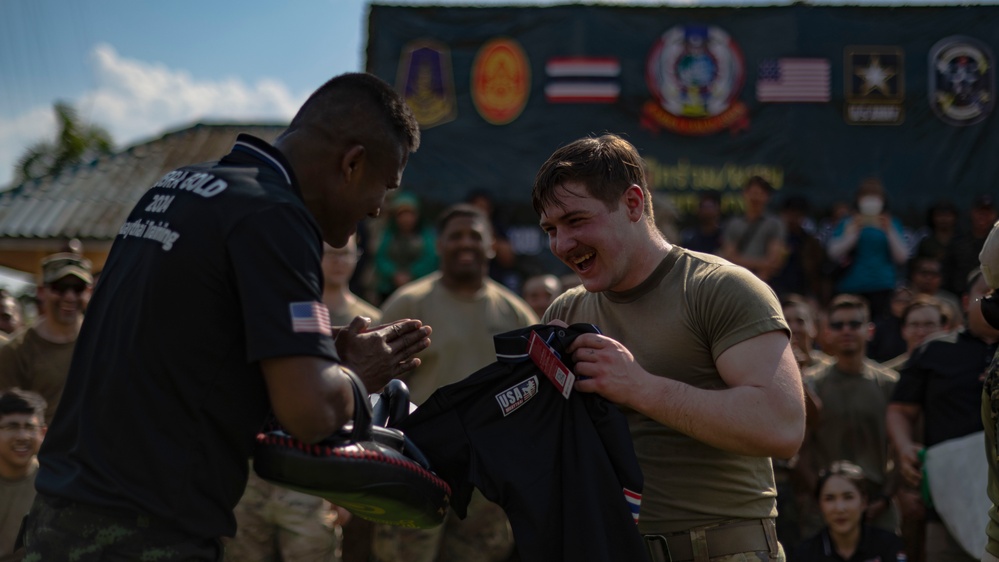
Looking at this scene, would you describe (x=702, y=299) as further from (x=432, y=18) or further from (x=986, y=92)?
(x=986, y=92)

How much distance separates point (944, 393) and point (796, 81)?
6.78 m

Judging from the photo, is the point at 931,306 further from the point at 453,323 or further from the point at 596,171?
the point at 596,171

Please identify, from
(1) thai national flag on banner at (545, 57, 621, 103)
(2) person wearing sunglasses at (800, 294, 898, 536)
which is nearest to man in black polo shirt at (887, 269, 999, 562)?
(2) person wearing sunglasses at (800, 294, 898, 536)

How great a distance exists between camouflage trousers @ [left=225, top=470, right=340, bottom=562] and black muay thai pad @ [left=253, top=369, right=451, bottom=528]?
3.37 meters

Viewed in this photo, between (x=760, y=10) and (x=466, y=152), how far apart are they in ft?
13.4

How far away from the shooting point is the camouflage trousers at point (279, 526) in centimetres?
643

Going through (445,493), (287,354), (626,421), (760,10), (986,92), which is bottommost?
(445,493)

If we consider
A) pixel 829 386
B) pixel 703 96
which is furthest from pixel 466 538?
pixel 703 96

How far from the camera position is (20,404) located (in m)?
6.40

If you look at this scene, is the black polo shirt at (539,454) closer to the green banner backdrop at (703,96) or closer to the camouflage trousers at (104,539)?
the camouflage trousers at (104,539)

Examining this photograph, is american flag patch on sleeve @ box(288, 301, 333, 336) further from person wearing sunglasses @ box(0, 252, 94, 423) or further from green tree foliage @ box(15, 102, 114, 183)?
green tree foliage @ box(15, 102, 114, 183)

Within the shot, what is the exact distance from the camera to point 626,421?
332 cm

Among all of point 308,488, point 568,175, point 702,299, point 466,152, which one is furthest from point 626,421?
point 466,152

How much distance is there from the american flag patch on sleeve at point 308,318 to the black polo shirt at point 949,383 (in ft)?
16.8
